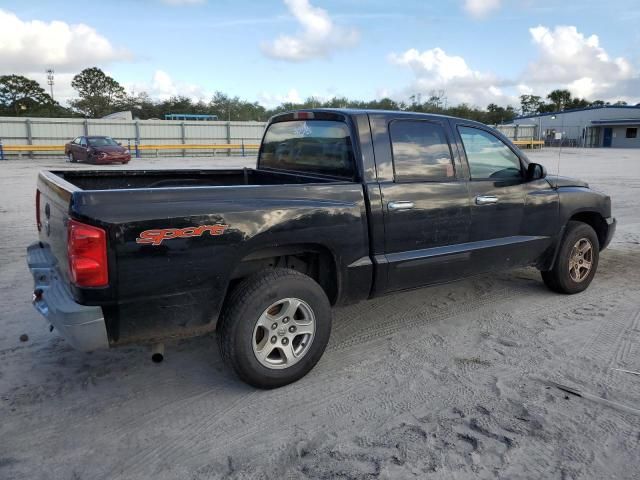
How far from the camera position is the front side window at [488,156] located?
445 cm

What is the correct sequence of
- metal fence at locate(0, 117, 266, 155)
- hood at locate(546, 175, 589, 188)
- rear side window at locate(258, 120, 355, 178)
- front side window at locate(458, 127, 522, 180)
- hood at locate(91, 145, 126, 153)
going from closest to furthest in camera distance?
1. rear side window at locate(258, 120, 355, 178)
2. front side window at locate(458, 127, 522, 180)
3. hood at locate(546, 175, 589, 188)
4. hood at locate(91, 145, 126, 153)
5. metal fence at locate(0, 117, 266, 155)

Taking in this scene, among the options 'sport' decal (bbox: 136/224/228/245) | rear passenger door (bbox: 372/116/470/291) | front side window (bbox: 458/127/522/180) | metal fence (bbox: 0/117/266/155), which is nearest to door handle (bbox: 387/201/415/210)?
rear passenger door (bbox: 372/116/470/291)

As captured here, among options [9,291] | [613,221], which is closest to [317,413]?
[9,291]

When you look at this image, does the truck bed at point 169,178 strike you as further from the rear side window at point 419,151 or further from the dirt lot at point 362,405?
the dirt lot at point 362,405

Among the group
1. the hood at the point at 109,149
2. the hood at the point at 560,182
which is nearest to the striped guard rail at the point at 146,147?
the hood at the point at 109,149

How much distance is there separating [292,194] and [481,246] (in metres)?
1.89

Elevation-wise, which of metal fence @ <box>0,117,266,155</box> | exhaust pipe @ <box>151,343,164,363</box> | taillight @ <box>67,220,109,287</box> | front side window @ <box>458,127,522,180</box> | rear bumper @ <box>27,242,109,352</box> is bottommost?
exhaust pipe @ <box>151,343,164,363</box>

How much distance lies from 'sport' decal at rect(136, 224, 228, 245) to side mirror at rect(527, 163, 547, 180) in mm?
3018

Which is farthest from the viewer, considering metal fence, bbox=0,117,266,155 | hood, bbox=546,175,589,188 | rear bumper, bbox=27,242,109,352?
metal fence, bbox=0,117,266,155

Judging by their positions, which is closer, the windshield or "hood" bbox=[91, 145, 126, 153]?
"hood" bbox=[91, 145, 126, 153]

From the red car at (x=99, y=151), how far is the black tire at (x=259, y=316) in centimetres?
2265

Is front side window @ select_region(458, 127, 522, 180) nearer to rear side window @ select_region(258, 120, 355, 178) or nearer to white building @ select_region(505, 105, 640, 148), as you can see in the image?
rear side window @ select_region(258, 120, 355, 178)

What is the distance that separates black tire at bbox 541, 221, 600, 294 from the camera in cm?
516

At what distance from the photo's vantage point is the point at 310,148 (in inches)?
173
